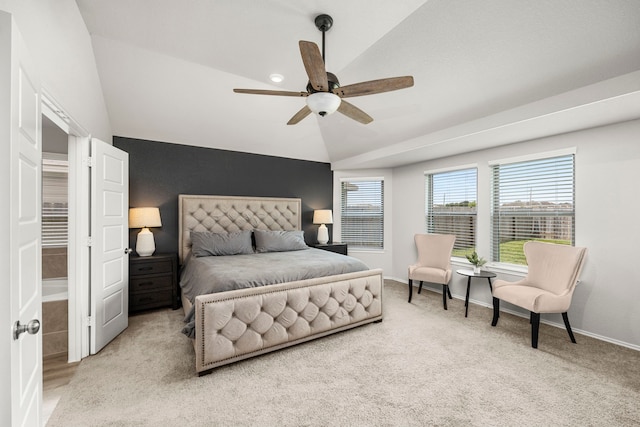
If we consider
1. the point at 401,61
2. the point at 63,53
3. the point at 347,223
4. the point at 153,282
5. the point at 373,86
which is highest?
the point at 401,61

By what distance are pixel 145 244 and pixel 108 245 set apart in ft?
3.18

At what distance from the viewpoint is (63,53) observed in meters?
2.11

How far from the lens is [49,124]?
2.81m

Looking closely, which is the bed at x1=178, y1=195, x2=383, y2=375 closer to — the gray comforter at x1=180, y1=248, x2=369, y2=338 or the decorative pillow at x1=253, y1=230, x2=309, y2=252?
the gray comforter at x1=180, y1=248, x2=369, y2=338

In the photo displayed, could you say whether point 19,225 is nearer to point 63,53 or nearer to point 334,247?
point 63,53

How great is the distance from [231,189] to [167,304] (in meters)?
2.04

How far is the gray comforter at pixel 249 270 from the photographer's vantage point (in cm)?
259

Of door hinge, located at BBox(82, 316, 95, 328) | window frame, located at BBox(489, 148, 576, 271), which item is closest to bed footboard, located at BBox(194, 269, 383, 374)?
door hinge, located at BBox(82, 316, 95, 328)

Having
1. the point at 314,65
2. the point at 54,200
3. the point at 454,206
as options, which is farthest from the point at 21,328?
the point at 454,206

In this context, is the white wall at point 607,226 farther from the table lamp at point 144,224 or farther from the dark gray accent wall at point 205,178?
the table lamp at point 144,224

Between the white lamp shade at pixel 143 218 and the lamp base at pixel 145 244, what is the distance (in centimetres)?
12

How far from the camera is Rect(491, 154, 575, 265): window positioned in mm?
3400

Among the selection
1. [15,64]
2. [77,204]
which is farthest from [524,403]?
[77,204]

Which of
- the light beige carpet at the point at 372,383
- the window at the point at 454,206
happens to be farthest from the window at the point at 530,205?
the light beige carpet at the point at 372,383
